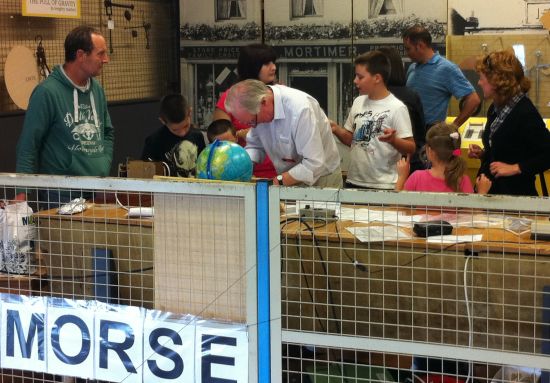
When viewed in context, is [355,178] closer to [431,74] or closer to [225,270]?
[431,74]

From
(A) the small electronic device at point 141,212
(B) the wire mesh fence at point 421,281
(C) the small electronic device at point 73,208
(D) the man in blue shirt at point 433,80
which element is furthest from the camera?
(D) the man in blue shirt at point 433,80

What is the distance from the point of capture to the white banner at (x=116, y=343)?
2426mm

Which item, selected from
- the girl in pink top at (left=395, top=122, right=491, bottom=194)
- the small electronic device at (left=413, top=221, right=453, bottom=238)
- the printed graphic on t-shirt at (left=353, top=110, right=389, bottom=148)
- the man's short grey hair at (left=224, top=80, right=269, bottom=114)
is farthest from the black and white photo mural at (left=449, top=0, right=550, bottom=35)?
the small electronic device at (left=413, top=221, right=453, bottom=238)

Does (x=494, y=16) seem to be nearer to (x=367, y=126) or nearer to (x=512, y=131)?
(x=367, y=126)

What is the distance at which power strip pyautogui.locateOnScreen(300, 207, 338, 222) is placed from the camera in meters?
2.46

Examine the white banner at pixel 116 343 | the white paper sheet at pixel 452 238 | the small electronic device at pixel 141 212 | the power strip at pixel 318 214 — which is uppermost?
the power strip at pixel 318 214

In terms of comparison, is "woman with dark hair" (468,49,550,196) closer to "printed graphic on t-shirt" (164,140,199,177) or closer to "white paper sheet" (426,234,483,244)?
"white paper sheet" (426,234,483,244)

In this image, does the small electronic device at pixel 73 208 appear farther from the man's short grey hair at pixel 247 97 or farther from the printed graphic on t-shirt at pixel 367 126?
the printed graphic on t-shirt at pixel 367 126

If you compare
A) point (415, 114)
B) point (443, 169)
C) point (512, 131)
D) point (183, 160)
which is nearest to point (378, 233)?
point (443, 169)

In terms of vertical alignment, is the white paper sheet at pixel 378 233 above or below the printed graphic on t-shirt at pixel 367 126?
below

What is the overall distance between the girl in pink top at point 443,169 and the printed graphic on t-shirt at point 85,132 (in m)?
1.61

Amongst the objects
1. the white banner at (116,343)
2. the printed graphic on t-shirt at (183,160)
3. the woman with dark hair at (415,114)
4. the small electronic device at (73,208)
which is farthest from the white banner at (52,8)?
the white banner at (116,343)

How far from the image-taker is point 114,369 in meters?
2.51

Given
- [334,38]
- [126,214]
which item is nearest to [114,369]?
[126,214]
